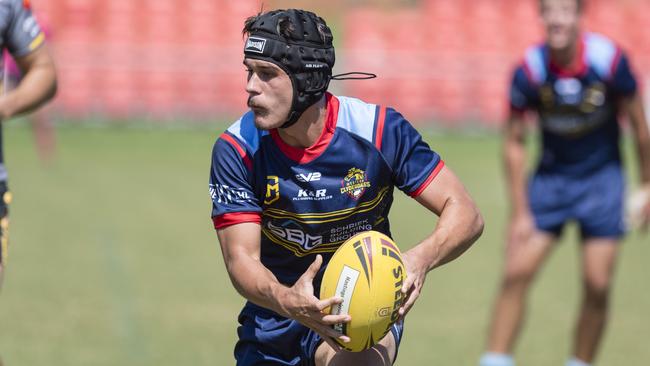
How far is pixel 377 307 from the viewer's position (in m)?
4.64

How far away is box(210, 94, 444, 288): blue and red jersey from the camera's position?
493cm

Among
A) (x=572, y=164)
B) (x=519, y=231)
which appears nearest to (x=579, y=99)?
(x=572, y=164)

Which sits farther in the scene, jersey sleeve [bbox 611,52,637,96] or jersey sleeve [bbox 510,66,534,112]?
jersey sleeve [bbox 510,66,534,112]

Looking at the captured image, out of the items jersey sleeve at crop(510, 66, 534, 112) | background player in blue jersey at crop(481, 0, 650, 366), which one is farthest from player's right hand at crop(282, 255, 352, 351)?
jersey sleeve at crop(510, 66, 534, 112)

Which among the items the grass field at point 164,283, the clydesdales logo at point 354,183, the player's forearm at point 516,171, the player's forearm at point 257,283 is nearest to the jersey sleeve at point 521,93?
the player's forearm at point 516,171

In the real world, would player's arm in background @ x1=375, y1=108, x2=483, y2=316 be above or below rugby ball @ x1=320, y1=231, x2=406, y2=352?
above

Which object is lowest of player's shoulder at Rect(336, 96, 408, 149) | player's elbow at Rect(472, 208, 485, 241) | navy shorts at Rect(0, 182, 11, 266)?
navy shorts at Rect(0, 182, 11, 266)

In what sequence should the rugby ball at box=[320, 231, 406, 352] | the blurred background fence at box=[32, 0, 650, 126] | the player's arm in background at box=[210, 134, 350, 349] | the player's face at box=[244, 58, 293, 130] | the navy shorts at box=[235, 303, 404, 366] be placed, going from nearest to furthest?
the player's arm in background at box=[210, 134, 350, 349]
the rugby ball at box=[320, 231, 406, 352]
the player's face at box=[244, 58, 293, 130]
the navy shorts at box=[235, 303, 404, 366]
the blurred background fence at box=[32, 0, 650, 126]

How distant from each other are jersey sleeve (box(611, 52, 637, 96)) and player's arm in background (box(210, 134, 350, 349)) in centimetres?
357

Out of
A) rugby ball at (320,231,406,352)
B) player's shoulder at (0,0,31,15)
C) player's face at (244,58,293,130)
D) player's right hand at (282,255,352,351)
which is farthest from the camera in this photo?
player's shoulder at (0,0,31,15)

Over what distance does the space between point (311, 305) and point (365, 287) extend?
1.08 ft

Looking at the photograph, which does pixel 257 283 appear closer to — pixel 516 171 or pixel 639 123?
pixel 516 171

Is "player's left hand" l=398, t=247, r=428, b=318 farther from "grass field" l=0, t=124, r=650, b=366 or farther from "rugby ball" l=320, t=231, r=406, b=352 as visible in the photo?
"grass field" l=0, t=124, r=650, b=366

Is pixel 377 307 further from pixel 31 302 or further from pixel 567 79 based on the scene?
pixel 31 302
